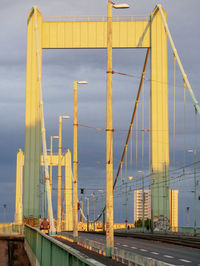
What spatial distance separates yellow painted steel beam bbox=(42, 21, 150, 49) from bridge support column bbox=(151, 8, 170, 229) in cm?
120

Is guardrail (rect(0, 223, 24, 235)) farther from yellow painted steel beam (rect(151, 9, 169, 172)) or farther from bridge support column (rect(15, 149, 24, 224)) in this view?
bridge support column (rect(15, 149, 24, 224))

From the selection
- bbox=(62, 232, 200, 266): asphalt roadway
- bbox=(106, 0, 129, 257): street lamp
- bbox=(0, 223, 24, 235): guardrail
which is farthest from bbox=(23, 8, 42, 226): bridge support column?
bbox=(106, 0, 129, 257): street lamp

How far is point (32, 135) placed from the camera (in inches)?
2349

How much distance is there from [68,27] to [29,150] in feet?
40.5

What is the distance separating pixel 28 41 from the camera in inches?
2447

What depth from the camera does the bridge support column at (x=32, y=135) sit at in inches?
2295

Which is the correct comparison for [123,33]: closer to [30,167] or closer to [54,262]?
[30,167]

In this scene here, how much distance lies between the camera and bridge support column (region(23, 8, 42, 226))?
5828cm

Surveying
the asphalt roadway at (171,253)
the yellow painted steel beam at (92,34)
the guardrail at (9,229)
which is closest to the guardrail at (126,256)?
the asphalt roadway at (171,253)

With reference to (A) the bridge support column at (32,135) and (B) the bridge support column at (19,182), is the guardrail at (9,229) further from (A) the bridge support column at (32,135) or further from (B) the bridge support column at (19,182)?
(B) the bridge support column at (19,182)

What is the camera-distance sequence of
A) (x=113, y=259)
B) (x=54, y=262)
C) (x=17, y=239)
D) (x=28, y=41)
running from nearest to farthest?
(x=54, y=262)
(x=113, y=259)
(x=17, y=239)
(x=28, y=41)

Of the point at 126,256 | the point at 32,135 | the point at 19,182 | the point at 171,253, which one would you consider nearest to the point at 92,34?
the point at 32,135

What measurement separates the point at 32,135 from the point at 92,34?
36.8 feet

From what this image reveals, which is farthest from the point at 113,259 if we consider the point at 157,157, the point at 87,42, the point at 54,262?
the point at 87,42
